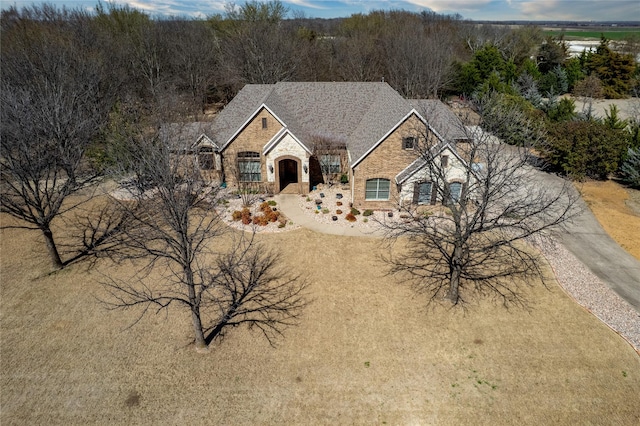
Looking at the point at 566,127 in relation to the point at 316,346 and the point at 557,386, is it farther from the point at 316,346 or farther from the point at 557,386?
the point at 316,346

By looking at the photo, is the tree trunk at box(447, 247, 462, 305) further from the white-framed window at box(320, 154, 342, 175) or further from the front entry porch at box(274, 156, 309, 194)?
the white-framed window at box(320, 154, 342, 175)

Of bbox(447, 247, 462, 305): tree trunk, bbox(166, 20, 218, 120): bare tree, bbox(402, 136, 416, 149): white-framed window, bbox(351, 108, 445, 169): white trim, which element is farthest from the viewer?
bbox(166, 20, 218, 120): bare tree

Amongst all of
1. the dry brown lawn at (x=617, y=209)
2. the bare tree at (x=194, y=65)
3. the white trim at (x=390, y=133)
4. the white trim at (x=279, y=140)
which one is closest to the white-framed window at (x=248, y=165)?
the white trim at (x=279, y=140)

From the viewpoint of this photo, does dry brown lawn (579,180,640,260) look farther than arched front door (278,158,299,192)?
No

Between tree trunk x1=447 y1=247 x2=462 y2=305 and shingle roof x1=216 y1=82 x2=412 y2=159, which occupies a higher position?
shingle roof x1=216 y1=82 x2=412 y2=159

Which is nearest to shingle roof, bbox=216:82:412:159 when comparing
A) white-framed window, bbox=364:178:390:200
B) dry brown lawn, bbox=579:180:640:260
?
white-framed window, bbox=364:178:390:200

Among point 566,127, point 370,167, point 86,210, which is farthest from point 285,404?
point 566,127

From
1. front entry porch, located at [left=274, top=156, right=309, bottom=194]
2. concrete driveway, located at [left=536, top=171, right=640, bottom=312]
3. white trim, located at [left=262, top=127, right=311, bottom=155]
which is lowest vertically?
concrete driveway, located at [left=536, top=171, right=640, bottom=312]
